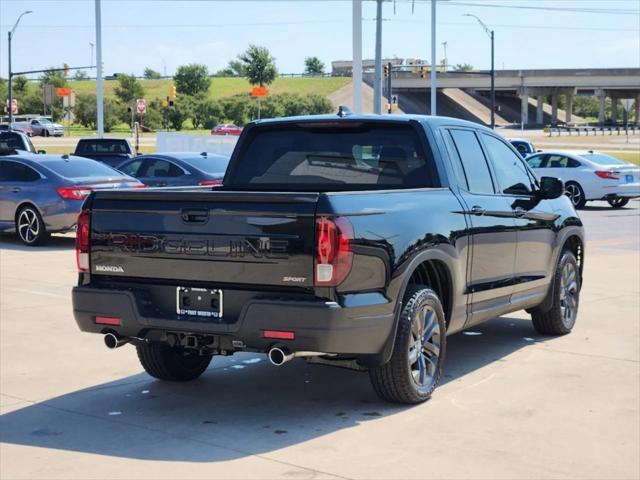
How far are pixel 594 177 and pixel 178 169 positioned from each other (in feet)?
39.6

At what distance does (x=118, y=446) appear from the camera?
6.07m

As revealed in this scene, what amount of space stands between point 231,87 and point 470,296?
502 feet

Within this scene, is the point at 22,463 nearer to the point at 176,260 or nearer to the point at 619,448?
the point at 176,260

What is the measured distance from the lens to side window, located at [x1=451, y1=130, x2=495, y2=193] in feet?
26.2

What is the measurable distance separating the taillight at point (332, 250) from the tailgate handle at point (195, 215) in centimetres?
74

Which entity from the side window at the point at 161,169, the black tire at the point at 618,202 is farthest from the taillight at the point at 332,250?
the black tire at the point at 618,202

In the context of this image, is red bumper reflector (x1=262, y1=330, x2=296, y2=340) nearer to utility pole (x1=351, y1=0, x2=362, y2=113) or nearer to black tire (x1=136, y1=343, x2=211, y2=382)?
black tire (x1=136, y1=343, x2=211, y2=382)

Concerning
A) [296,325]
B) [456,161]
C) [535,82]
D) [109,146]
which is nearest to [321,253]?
[296,325]

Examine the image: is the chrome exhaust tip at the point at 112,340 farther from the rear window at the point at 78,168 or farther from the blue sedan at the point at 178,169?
the blue sedan at the point at 178,169

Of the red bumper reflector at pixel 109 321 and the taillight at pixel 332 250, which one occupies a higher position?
the taillight at pixel 332 250

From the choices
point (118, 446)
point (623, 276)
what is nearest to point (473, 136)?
point (118, 446)

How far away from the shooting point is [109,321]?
22.2ft

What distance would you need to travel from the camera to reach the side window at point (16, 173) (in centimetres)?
1797

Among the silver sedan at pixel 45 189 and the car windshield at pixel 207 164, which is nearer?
the silver sedan at pixel 45 189
